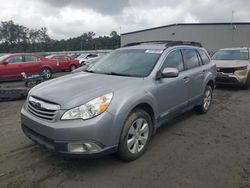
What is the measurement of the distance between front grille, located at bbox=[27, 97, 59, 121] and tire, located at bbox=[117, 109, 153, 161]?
971 millimetres

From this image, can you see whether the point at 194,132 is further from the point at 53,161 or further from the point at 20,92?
the point at 20,92

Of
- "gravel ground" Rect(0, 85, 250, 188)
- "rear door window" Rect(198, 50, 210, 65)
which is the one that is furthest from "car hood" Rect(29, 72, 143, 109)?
"rear door window" Rect(198, 50, 210, 65)

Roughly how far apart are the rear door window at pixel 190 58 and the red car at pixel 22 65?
9087 millimetres

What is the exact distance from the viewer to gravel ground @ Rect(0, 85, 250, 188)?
315cm

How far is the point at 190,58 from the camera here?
5.38m

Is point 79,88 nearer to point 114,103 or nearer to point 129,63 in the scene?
point 114,103

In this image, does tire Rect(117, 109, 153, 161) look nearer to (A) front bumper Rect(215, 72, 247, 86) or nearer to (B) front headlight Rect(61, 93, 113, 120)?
(B) front headlight Rect(61, 93, 113, 120)

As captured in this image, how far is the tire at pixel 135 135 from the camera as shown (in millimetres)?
3414

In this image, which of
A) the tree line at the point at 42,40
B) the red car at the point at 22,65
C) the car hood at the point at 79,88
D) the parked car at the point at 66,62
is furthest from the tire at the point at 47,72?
the tree line at the point at 42,40

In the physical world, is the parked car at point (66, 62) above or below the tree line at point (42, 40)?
below

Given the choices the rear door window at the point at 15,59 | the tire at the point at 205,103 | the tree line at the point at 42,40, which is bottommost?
the tire at the point at 205,103

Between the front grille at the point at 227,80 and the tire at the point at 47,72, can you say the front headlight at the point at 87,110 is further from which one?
the tire at the point at 47,72

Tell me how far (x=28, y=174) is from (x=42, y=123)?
0.74 metres

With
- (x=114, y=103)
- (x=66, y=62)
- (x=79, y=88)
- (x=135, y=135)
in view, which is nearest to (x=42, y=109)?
(x=79, y=88)
